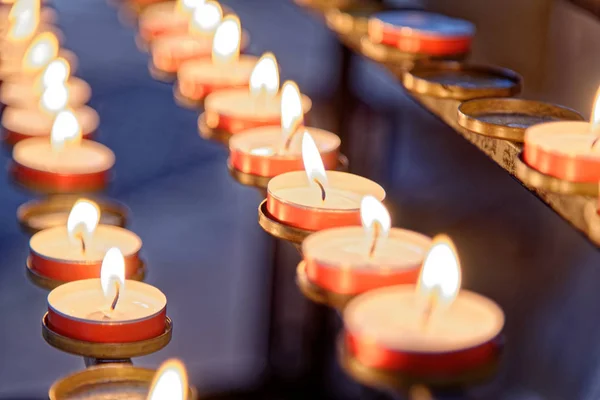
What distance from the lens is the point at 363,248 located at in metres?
0.99

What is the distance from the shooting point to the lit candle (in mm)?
1255

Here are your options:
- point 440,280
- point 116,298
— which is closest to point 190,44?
point 116,298

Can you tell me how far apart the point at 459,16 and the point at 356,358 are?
1515 millimetres

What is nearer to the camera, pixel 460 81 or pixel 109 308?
pixel 109 308

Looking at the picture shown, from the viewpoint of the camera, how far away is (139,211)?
3.77 m

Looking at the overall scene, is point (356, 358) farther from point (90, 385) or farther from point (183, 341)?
point (183, 341)

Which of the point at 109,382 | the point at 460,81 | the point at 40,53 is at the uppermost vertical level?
the point at 460,81

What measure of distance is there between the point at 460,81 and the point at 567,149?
0.45m

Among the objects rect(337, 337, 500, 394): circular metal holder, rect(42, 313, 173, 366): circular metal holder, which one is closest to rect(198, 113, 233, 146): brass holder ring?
rect(42, 313, 173, 366): circular metal holder

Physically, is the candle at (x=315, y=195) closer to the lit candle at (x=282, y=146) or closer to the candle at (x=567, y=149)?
the lit candle at (x=282, y=146)

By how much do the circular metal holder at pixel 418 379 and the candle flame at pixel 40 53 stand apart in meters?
1.26

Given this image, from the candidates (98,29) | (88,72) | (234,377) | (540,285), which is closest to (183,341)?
(234,377)

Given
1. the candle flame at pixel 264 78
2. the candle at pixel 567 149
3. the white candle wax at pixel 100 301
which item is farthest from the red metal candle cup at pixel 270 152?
the candle at pixel 567 149

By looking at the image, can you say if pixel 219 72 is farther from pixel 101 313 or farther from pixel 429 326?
pixel 429 326
